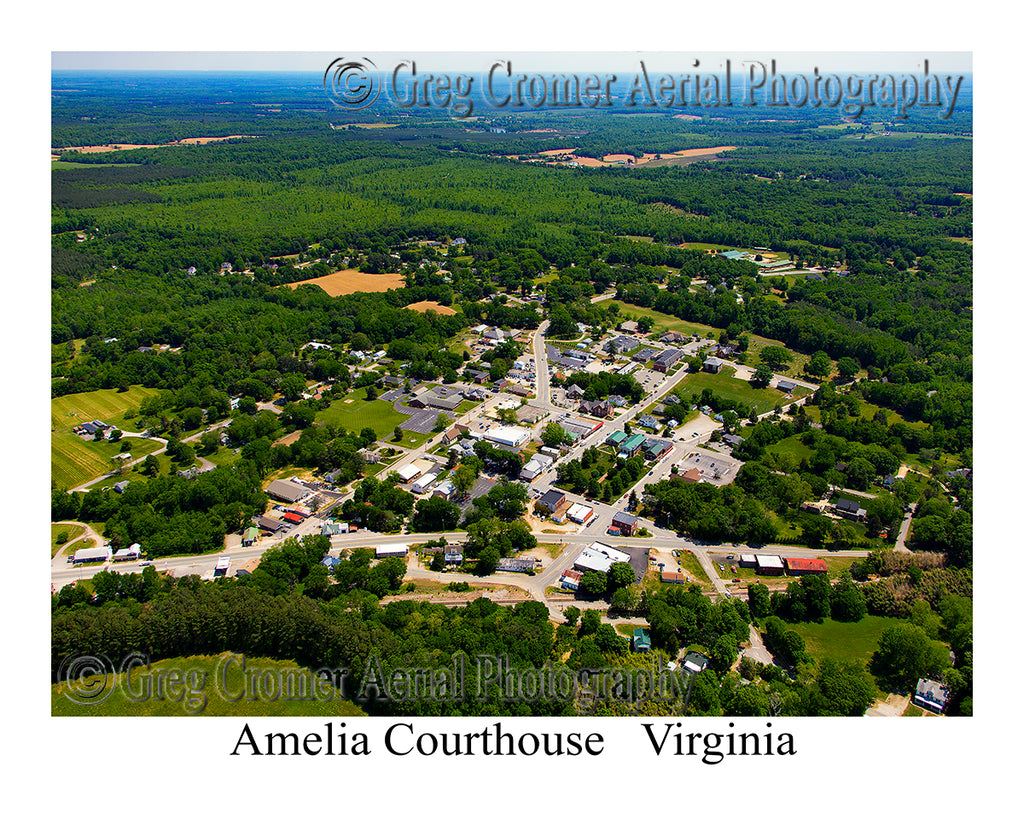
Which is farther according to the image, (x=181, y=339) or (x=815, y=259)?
(x=815, y=259)

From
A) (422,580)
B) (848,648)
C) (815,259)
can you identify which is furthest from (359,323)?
(815,259)

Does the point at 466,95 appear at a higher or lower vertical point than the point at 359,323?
higher

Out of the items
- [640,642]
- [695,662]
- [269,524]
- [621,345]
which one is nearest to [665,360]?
[621,345]

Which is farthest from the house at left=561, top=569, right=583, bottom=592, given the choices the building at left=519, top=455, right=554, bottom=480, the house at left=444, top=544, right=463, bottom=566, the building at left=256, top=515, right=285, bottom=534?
the building at left=256, top=515, right=285, bottom=534

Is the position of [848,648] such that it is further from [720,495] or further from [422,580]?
[422,580]

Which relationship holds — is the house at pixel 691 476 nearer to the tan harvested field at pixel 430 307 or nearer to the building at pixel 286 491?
the building at pixel 286 491

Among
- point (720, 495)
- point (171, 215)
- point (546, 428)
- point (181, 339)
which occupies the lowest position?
point (720, 495)
